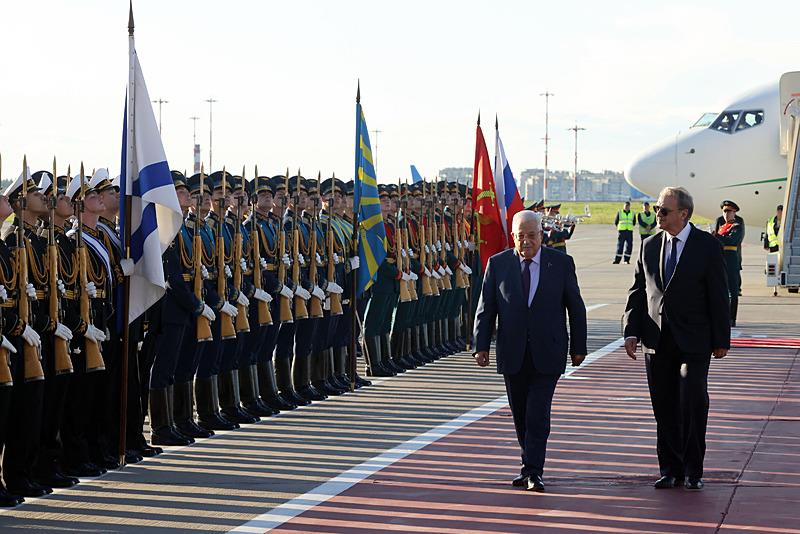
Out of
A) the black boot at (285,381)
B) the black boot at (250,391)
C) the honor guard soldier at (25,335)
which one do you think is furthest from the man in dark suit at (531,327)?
the black boot at (285,381)

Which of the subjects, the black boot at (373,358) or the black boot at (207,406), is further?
the black boot at (373,358)

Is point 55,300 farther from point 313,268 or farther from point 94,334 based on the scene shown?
point 313,268

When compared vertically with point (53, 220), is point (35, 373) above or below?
below

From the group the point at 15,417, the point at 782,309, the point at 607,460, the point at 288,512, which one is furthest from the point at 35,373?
the point at 782,309

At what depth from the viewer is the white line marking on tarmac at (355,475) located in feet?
25.5

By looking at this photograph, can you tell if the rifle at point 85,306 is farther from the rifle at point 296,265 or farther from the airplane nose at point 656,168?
the airplane nose at point 656,168

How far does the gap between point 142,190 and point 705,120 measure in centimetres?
2239

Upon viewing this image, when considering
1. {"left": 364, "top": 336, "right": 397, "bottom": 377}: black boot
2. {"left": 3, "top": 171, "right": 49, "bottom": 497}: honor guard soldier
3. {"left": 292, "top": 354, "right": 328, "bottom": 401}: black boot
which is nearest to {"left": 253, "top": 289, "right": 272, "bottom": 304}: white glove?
{"left": 292, "top": 354, "right": 328, "bottom": 401}: black boot

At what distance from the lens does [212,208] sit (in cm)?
1107

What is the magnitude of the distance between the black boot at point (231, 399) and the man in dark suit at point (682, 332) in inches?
143

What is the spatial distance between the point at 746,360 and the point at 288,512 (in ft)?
30.6

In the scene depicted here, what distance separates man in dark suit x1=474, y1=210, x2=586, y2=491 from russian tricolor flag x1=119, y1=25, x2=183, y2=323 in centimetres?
217

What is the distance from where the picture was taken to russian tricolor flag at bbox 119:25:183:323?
372 inches

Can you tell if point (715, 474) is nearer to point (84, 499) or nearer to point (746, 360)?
point (84, 499)
